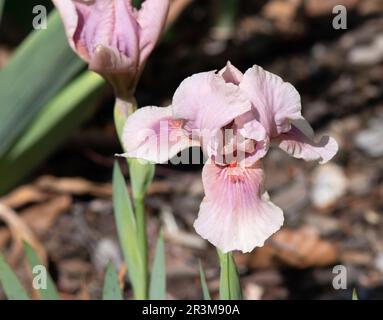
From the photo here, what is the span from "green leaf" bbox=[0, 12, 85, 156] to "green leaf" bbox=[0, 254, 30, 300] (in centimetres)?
43

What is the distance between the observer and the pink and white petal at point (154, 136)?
2.99 feet

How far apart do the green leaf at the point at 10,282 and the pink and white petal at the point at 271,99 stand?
1.53 ft

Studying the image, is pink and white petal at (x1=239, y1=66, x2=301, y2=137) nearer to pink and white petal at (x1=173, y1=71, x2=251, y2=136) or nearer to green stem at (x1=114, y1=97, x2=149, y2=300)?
pink and white petal at (x1=173, y1=71, x2=251, y2=136)

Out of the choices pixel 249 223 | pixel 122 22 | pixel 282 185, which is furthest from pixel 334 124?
pixel 249 223

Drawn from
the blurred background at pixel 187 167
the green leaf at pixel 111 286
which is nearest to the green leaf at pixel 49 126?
the blurred background at pixel 187 167

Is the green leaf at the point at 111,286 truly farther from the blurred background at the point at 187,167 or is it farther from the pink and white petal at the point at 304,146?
the pink and white petal at the point at 304,146

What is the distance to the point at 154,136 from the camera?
3.02 ft

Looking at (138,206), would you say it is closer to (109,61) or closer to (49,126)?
(109,61)

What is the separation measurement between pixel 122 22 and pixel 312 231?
3.02 feet

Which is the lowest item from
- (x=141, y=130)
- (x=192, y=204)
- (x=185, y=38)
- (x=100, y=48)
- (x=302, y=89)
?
(x=141, y=130)

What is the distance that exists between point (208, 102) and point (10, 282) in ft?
1.52

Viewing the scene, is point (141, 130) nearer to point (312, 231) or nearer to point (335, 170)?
point (312, 231)

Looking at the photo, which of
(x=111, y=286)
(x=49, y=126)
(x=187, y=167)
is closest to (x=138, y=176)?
(x=111, y=286)

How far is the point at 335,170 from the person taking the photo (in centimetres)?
206
